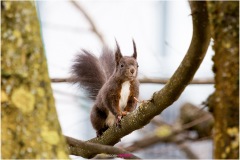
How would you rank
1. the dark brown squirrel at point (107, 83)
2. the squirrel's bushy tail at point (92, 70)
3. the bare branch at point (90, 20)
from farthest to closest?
the bare branch at point (90, 20), the squirrel's bushy tail at point (92, 70), the dark brown squirrel at point (107, 83)

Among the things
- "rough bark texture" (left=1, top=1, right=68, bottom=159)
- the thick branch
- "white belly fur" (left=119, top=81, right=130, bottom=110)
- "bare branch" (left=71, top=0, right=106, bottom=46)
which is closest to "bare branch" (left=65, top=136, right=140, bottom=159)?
the thick branch

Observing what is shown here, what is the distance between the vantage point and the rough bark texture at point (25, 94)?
1436 millimetres

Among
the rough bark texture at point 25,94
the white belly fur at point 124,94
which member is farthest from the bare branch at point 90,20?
the rough bark texture at point 25,94

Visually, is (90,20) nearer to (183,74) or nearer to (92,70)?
(92,70)

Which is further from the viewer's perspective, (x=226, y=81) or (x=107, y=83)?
(x=107, y=83)

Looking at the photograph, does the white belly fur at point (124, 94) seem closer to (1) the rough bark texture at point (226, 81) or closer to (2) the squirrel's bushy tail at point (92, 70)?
(2) the squirrel's bushy tail at point (92, 70)

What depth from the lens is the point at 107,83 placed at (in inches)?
137

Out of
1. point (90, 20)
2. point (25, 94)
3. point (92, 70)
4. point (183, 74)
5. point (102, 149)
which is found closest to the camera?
point (25, 94)

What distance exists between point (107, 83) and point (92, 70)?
366 mm

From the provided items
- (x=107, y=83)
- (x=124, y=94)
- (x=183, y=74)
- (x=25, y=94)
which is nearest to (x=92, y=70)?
(x=107, y=83)

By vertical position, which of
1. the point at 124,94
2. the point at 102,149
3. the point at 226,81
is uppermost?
the point at 226,81

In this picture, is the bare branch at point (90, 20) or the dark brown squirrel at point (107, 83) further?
the bare branch at point (90, 20)

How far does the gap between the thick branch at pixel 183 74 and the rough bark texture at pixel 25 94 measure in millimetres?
279

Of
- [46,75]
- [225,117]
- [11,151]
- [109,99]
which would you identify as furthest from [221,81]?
[109,99]
